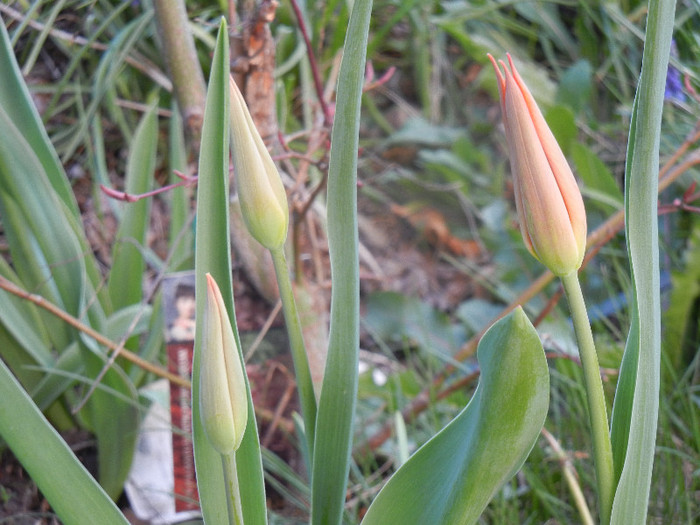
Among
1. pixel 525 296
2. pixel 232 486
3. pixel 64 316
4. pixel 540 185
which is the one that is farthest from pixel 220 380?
pixel 525 296

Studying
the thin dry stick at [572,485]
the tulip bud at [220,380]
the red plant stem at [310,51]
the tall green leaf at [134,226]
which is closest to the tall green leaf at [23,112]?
the tall green leaf at [134,226]

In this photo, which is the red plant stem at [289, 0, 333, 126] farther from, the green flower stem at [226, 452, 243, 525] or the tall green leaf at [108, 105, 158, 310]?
the green flower stem at [226, 452, 243, 525]

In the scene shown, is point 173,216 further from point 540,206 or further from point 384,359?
point 540,206

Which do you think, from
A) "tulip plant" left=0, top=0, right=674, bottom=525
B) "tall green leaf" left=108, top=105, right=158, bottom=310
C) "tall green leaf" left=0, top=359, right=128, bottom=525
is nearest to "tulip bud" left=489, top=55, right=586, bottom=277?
"tulip plant" left=0, top=0, right=674, bottom=525

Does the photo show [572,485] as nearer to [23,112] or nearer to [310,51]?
[310,51]

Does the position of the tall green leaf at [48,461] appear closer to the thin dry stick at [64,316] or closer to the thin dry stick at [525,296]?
the thin dry stick at [64,316]

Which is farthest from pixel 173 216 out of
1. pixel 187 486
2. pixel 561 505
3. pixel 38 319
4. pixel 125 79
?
pixel 561 505
